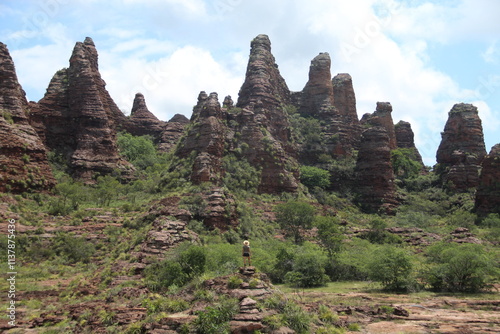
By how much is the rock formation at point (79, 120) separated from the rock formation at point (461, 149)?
52276 mm

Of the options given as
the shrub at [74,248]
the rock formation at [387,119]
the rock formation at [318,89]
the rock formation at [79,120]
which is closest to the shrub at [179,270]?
the shrub at [74,248]

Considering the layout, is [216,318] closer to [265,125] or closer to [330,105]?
[265,125]

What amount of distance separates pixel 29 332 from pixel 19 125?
39.5 m

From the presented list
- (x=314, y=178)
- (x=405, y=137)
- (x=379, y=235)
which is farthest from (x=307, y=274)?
(x=405, y=137)

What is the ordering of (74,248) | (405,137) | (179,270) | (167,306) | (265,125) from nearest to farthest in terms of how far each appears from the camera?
(167,306) → (179,270) → (74,248) → (265,125) → (405,137)

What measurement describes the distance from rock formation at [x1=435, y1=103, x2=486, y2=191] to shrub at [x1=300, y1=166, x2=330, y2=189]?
2046cm

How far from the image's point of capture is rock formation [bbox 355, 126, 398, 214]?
71875 mm

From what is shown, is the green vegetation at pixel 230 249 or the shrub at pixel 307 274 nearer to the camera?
the green vegetation at pixel 230 249

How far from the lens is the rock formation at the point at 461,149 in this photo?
74312mm

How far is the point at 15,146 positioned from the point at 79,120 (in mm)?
18374

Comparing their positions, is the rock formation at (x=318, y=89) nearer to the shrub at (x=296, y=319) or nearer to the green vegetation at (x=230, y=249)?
the green vegetation at (x=230, y=249)

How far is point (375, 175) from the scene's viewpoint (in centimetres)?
7331

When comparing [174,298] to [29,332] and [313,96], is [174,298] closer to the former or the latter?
[29,332]

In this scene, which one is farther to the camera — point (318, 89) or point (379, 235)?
point (318, 89)
